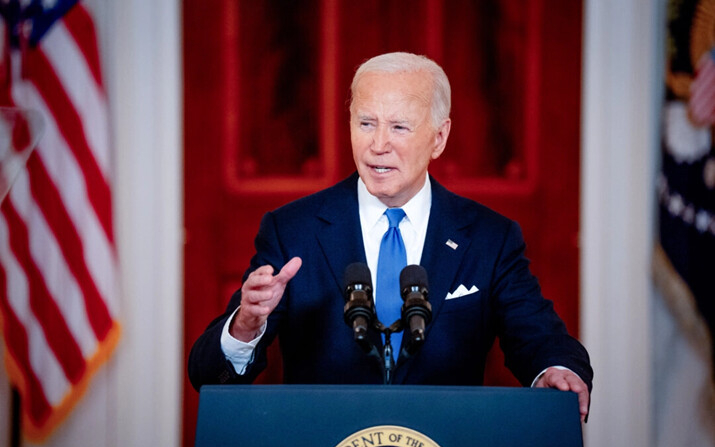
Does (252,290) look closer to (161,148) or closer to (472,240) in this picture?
(472,240)

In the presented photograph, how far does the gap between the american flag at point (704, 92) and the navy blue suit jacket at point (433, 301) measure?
4.11 ft

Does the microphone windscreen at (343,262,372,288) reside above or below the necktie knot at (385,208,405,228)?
below

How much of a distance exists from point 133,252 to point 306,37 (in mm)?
1088

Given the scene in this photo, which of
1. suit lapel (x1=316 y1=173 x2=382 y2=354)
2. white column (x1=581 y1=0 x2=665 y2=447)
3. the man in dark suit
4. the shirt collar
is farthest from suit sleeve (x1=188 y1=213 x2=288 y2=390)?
white column (x1=581 y1=0 x2=665 y2=447)

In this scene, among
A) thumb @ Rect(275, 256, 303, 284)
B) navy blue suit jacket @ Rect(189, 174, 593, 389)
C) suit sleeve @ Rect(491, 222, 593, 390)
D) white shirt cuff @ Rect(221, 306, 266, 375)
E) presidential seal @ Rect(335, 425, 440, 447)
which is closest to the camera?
presidential seal @ Rect(335, 425, 440, 447)

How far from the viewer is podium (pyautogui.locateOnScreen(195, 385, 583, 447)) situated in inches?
48.1

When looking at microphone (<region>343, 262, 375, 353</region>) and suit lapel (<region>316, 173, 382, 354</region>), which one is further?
suit lapel (<region>316, 173, 382, 354</region>)

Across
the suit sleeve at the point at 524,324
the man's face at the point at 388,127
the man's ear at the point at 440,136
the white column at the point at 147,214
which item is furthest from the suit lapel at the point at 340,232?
the white column at the point at 147,214

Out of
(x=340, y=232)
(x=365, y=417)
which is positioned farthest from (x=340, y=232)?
(x=365, y=417)

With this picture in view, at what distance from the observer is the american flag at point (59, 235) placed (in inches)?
116

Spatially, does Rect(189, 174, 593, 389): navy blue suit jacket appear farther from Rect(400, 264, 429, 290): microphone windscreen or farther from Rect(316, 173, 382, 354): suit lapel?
Rect(400, 264, 429, 290): microphone windscreen

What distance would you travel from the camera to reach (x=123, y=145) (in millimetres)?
3098

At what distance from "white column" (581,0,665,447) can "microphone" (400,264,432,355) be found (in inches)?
78.0

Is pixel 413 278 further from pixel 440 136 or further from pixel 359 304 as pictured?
pixel 440 136
